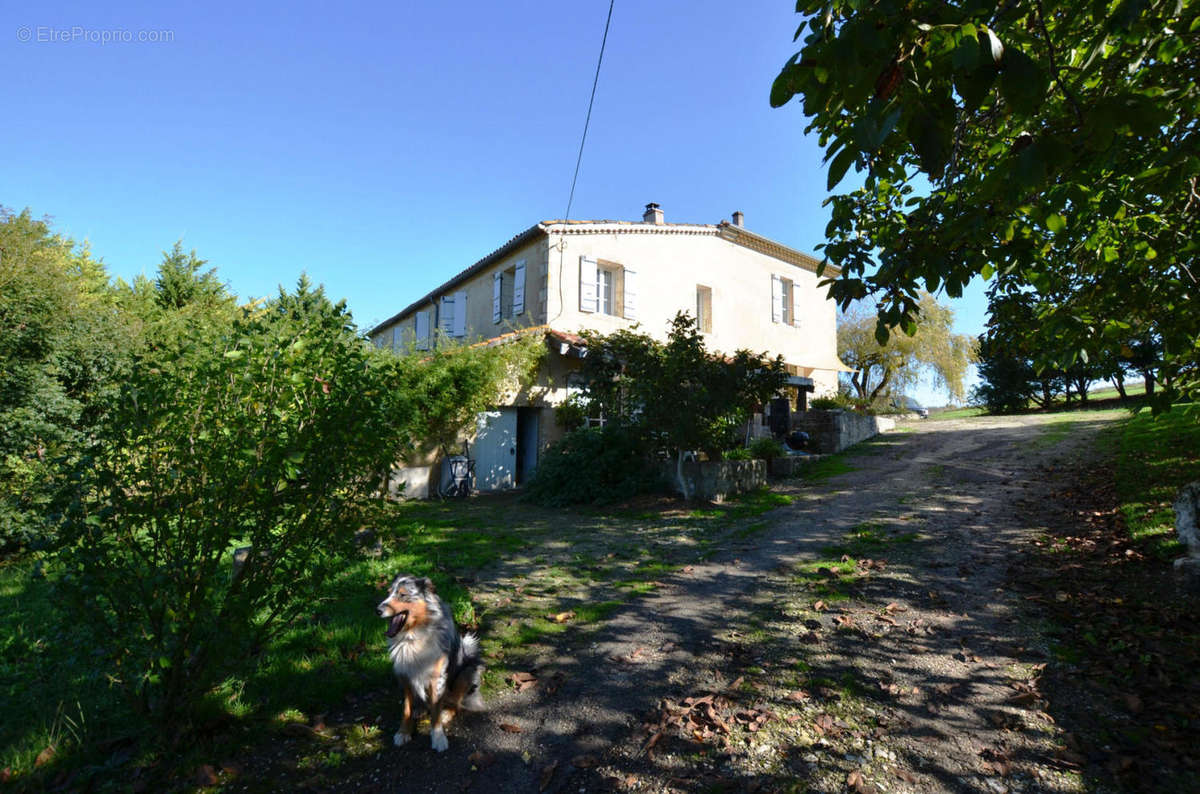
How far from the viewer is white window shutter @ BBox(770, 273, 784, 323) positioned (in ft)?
68.7

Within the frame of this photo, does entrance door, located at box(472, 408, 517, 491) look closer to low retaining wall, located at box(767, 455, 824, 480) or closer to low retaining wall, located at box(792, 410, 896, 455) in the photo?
low retaining wall, located at box(767, 455, 824, 480)

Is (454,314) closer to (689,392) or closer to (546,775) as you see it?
(689,392)

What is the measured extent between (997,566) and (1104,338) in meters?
2.59

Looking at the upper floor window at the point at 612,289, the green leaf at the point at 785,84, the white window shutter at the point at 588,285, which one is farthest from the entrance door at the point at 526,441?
the green leaf at the point at 785,84

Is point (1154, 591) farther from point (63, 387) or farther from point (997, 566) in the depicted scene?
point (63, 387)

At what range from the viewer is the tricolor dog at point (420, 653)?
3.04 meters

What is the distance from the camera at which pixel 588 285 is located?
1582cm

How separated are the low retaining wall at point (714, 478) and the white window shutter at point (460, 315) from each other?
10.7m

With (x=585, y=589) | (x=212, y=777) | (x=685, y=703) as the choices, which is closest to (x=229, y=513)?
(x=212, y=777)

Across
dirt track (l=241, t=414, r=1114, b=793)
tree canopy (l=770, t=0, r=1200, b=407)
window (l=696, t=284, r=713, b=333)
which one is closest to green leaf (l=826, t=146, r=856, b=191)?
tree canopy (l=770, t=0, r=1200, b=407)

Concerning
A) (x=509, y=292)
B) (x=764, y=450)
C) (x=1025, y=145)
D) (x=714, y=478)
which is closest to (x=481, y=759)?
(x=1025, y=145)

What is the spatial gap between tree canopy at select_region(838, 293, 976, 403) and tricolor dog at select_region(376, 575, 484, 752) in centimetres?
3033

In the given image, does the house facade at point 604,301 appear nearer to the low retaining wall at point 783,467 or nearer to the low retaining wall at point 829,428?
the low retaining wall at point 829,428

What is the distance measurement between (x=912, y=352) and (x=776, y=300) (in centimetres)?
1507
